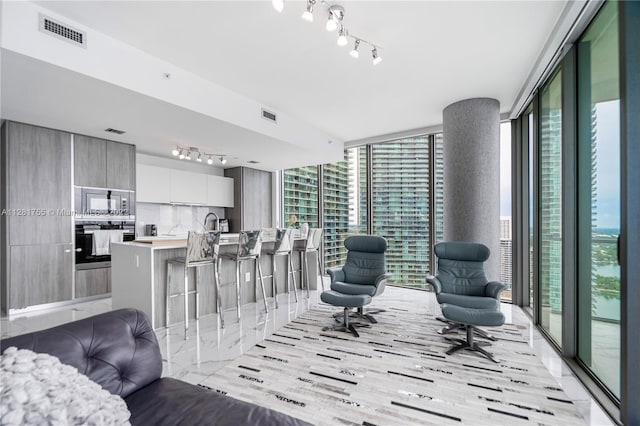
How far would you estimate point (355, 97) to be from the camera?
14.0 feet

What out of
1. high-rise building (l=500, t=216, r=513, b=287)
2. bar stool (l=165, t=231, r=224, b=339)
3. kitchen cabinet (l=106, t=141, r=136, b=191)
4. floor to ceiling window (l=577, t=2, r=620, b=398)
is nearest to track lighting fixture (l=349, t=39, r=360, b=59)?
floor to ceiling window (l=577, t=2, r=620, b=398)

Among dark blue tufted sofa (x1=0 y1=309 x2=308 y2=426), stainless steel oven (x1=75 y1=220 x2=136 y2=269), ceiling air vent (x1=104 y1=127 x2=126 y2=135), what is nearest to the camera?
dark blue tufted sofa (x1=0 y1=309 x2=308 y2=426)

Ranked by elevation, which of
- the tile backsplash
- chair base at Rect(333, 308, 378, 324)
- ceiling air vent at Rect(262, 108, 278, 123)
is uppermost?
ceiling air vent at Rect(262, 108, 278, 123)

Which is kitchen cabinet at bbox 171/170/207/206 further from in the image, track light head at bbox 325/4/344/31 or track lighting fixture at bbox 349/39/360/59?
track light head at bbox 325/4/344/31

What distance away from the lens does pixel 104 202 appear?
4887mm

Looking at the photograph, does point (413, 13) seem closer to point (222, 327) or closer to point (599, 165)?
point (599, 165)

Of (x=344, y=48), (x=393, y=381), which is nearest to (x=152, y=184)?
(x=344, y=48)

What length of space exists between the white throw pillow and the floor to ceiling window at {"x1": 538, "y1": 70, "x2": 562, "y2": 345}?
3573 mm

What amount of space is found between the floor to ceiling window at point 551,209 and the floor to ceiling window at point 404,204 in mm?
2153

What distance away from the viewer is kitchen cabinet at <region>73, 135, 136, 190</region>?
15.2 ft

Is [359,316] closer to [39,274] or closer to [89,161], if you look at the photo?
[39,274]

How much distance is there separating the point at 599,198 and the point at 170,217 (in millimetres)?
6646

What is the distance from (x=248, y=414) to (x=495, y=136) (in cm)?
449

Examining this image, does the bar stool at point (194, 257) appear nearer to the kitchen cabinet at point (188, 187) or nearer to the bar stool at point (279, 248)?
the bar stool at point (279, 248)
